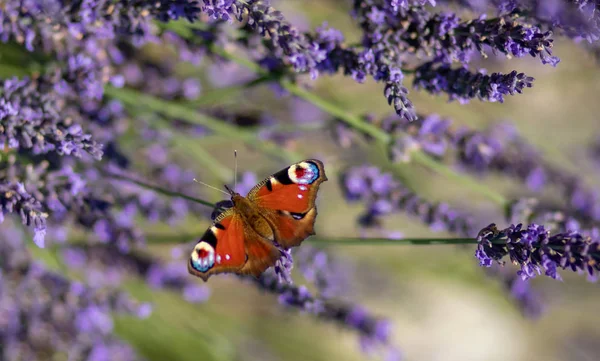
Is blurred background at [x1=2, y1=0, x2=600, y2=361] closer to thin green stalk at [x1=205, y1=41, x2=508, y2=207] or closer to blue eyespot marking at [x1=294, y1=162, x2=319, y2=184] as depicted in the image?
thin green stalk at [x1=205, y1=41, x2=508, y2=207]

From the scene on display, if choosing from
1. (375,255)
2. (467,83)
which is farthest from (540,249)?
(375,255)

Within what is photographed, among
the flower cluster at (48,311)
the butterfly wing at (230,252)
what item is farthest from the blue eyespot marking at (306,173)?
the flower cluster at (48,311)

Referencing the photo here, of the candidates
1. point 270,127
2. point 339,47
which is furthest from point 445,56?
point 270,127

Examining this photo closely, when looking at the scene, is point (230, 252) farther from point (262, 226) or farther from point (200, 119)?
point (200, 119)

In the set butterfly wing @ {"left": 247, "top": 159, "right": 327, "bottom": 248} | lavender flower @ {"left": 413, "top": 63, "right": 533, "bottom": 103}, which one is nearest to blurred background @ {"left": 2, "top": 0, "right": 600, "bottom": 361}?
butterfly wing @ {"left": 247, "top": 159, "right": 327, "bottom": 248}

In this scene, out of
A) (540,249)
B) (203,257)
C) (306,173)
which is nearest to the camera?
(540,249)

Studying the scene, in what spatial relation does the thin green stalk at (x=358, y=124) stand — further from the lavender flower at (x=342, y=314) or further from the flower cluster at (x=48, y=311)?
the flower cluster at (x=48, y=311)

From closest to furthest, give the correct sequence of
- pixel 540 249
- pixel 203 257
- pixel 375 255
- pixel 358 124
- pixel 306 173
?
pixel 540 249, pixel 203 257, pixel 306 173, pixel 358 124, pixel 375 255
